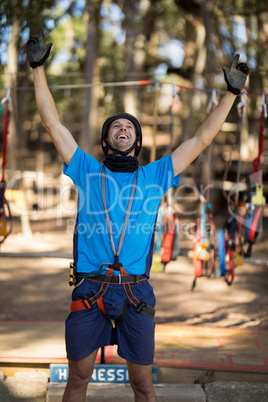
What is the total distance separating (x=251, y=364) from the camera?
11.2ft

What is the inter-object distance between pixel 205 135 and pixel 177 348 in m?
1.96

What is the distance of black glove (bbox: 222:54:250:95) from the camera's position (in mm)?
2432

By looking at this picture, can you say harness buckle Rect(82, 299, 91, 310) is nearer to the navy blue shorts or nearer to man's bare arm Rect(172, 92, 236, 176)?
the navy blue shorts

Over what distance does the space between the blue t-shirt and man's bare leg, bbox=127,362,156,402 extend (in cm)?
45

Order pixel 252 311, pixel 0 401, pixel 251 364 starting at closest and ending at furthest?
pixel 0 401 < pixel 251 364 < pixel 252 311

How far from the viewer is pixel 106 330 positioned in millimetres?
2377

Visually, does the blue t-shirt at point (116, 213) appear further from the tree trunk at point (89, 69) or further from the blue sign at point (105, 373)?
the tree trunk at point (89, 69)

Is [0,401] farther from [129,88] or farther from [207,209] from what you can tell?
[129,88]

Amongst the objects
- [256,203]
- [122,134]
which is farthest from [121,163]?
[256,203]

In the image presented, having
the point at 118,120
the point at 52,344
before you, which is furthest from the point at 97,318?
the point at 52,344

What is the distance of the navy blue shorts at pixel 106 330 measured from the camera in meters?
2.30

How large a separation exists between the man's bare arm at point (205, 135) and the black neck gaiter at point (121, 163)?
22 centimetres

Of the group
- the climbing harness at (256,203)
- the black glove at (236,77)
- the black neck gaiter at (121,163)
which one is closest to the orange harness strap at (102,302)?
the black neck gaiter at (121,163)

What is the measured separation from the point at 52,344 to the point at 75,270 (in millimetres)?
1536
